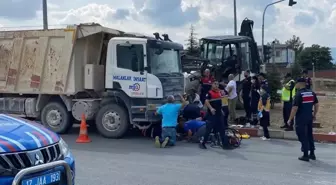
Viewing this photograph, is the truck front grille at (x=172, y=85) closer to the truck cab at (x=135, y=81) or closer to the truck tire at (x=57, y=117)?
Result: the truck cab at (x=135, y=81)

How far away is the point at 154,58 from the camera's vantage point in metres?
11.2

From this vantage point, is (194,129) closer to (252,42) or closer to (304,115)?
(304,115)

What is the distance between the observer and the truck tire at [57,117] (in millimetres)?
12055

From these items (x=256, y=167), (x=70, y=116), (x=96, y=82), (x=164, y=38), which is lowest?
(x=256, y=167)

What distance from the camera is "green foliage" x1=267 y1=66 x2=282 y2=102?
19.0 metres

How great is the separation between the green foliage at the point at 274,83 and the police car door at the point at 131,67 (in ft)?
30.3

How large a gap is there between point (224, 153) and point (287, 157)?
4.27 ft

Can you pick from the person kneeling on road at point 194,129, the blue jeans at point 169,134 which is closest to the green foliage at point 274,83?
the person kneeling on road at point 194,129

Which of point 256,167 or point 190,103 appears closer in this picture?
point 256,167

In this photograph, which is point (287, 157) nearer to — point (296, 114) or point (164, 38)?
point (296, 114)

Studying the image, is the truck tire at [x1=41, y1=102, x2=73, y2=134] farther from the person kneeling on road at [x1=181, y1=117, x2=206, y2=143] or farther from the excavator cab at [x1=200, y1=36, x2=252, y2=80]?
the excavator cab at [x1=200, y1=36, x2=252, y2=80]

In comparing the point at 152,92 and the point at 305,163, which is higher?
the point at 152,92

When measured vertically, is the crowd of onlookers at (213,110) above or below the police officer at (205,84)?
below

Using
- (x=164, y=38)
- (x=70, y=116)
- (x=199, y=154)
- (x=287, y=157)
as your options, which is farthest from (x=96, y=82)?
(x=287, y=157)
